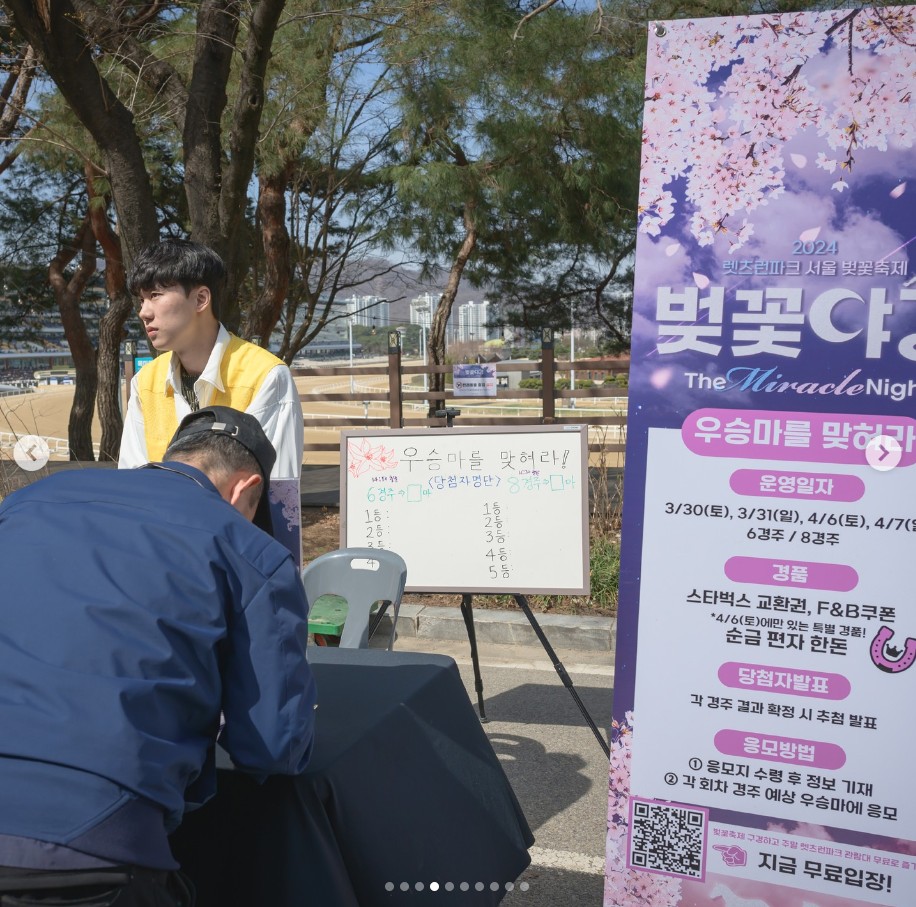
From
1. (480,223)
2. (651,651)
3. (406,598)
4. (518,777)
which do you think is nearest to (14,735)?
(651,651)

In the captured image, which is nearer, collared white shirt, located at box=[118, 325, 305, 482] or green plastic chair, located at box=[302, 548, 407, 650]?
collared white shirt, located at box=[118, 325, 305, 482]

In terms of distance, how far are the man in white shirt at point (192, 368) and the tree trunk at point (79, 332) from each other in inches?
474

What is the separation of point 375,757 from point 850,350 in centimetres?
145

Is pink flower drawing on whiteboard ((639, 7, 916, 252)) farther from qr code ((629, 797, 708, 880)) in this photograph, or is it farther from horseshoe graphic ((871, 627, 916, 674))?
qr code ((629, 797, 708, 880))

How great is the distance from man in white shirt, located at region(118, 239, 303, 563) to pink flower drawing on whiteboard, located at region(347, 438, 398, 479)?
4.28ft

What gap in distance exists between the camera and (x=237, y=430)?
2.02m

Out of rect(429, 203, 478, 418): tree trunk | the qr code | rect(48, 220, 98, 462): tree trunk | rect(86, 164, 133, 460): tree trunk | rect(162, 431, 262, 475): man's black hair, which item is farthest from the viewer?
rect(48, 220, 98, 462): tree trunk

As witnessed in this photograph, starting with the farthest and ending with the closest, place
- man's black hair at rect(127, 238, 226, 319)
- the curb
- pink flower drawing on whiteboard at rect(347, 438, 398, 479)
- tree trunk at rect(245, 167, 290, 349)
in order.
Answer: tree trunk at rect(245, 167, 290, 349), the curb, pink flower drawing on whiteboard at rect(347, 438, 398, 479), man's black hair at rect(127, 238, 226, 319)

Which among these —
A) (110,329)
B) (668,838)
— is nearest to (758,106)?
(668,838)

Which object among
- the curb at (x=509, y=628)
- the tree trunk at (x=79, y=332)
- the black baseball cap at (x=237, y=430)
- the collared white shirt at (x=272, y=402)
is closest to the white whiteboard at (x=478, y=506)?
the collared white shirt at (x=272, y=402)

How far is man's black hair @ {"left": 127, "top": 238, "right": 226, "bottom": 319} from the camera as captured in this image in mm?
2834

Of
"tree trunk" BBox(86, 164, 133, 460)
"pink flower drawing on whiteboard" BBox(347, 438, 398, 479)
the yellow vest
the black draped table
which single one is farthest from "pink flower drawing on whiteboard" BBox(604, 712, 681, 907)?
"tree trunk" BBox(86, 164, 133, 460)

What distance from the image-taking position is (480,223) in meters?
11.2

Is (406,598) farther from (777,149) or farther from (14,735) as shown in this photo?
(14,735)
